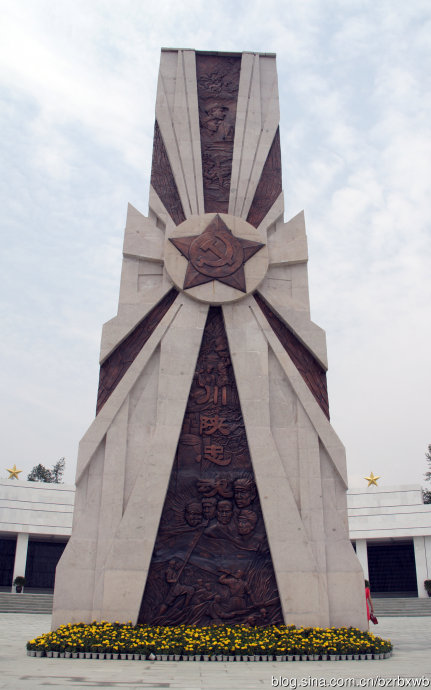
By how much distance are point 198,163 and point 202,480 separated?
6716 millimetres

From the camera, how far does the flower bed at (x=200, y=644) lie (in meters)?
7.34

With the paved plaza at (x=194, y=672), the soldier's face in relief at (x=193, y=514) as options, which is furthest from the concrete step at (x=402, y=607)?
the soldier's face in relief at (x=193, y=514)

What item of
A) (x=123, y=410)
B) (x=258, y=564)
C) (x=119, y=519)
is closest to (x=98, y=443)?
(x=123, y=410)

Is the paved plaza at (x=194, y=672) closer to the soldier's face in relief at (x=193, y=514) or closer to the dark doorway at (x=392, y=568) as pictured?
the soldier's face in relief at (x=193, y=514)

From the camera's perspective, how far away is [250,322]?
10.9 meters

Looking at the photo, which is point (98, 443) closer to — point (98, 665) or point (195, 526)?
point (195, 526)

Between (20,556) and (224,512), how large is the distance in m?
15.6

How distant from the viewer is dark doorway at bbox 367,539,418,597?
2312 centimetres

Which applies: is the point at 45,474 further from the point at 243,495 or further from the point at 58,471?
the point at 243,495

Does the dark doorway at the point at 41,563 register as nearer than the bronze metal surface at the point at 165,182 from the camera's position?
No

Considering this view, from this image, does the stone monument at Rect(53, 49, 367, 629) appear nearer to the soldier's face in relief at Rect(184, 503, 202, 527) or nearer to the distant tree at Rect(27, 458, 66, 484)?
the soldier's face in relief at Rect(184, 503, 202, 527)

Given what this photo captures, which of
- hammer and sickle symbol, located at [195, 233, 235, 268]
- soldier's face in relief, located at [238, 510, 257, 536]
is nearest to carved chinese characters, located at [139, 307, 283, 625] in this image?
soldier's face in relief, located at [238, 510, 257, 536]

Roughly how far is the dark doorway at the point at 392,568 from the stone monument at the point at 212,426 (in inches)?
625

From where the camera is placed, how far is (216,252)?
1115cm
